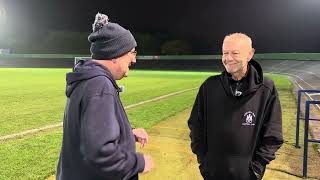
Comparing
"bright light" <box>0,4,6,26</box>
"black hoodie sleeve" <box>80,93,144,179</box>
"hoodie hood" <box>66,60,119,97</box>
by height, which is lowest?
"black hoodie sleeve" <box>80,93,144,179</box>

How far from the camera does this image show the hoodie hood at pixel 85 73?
2.19m

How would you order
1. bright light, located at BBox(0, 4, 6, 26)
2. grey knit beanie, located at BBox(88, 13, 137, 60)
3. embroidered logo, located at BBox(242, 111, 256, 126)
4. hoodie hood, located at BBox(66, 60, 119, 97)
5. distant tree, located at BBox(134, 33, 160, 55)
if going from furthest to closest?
1. distant tree, located at BBox(134, 33, 160, 55)
2. bright light, located at BBox(0, 4, 6, 26)
3. embroidered logo, located at BBox(242, 111, 256, 126)
4. grey knit beanie, located at BBox(88, 13, 137, 60)
5. hoodie hood, located at BBox(66, 60, 119, 97)

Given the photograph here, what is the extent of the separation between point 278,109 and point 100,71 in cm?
176

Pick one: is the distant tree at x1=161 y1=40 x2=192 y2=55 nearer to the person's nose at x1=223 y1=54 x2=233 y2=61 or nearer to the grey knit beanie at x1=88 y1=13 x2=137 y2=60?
the person's nose at x1=223 y1=54 x2=233 y2=61

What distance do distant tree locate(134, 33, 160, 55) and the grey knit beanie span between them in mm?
74692

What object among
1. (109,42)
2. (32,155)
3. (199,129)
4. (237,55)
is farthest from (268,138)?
(32,155)

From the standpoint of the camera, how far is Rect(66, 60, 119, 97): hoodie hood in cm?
219

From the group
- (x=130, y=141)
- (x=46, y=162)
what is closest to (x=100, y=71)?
(x=130, y=141)

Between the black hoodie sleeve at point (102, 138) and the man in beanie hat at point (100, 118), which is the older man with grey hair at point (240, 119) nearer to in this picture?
the man in beanie hat at point (100, 118)

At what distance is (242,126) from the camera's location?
10.3ft

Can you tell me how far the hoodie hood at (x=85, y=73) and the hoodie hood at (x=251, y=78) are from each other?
1.29 metres

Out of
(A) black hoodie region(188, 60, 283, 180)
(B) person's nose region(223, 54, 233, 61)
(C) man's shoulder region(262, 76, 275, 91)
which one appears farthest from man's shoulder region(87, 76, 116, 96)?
(C) man's shoulder region(262, 76, 275, 91)

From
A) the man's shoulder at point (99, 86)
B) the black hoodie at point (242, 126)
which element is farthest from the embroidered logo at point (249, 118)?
the man's shoulder at point (99, 86)

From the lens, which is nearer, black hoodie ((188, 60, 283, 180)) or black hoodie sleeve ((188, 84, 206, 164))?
black hoodie ((188, 60, 283, 180))
